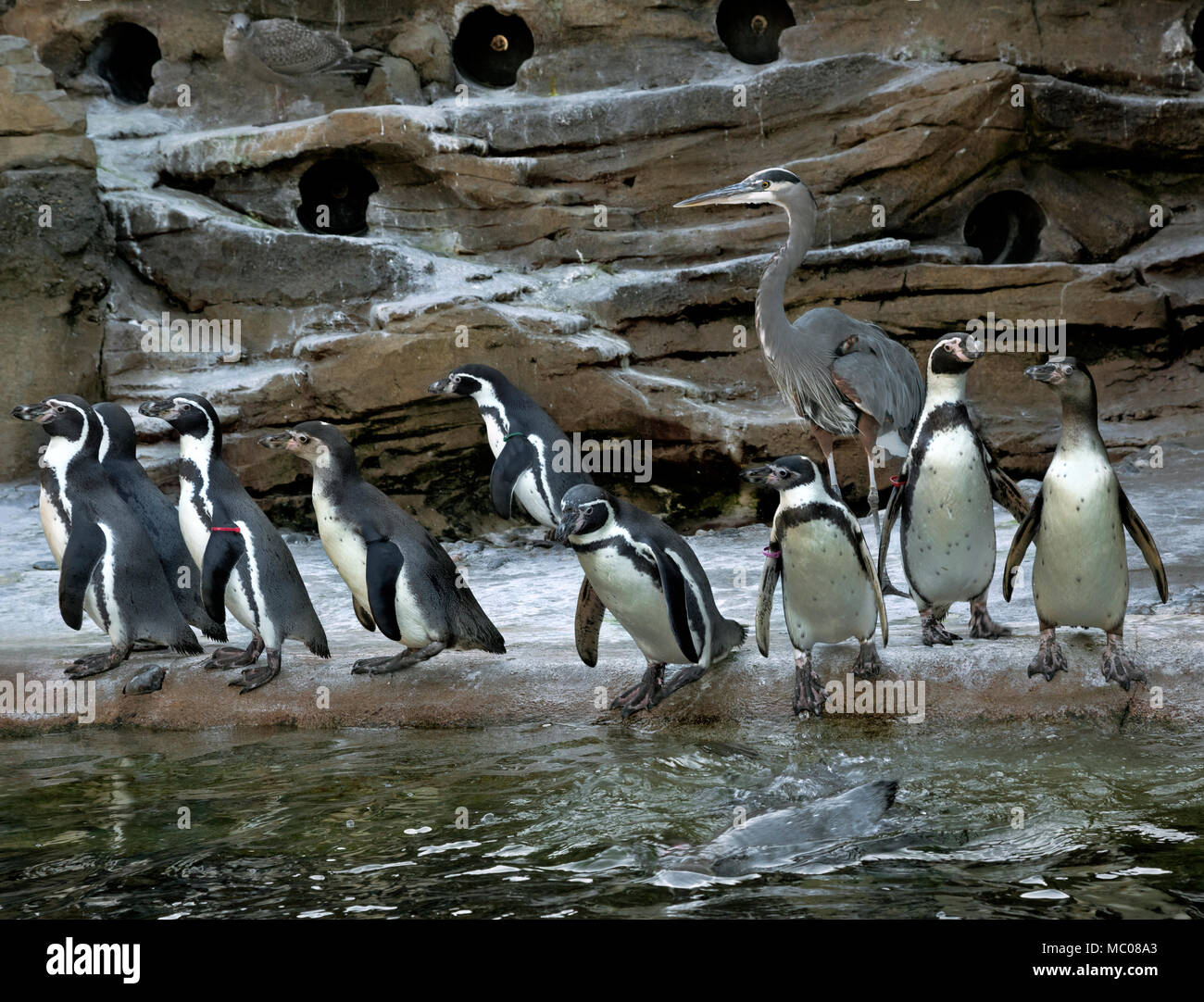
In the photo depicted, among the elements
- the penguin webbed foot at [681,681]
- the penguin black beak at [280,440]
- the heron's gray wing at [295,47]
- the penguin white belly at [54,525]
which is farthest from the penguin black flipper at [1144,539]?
the heron's gray wing at [295,47]

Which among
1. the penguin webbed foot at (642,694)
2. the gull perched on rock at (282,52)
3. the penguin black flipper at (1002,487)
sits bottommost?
the penguin webbed foot at (642,694)

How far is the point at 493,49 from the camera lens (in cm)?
1092

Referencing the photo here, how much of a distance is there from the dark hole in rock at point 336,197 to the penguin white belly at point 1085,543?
6.89 m

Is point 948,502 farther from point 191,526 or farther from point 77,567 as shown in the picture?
point 77,567

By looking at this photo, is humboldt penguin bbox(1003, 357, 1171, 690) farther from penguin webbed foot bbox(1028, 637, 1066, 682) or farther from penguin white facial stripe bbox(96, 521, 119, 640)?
penguin white facial stripe bbox(96, 521, 119, 640)

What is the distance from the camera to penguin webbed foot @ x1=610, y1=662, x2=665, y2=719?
4.60 m

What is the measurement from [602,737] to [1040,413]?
533 centimetres

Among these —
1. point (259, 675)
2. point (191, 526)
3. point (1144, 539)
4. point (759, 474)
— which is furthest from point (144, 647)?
point (1144, 539)

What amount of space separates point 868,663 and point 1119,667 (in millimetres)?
801

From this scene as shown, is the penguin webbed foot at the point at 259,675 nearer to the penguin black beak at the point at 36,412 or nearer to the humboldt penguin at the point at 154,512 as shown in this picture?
the humboldt penguin at the point at 154,512

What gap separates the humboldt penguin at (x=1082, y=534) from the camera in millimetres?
4258
